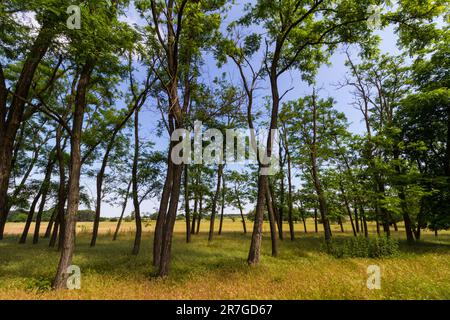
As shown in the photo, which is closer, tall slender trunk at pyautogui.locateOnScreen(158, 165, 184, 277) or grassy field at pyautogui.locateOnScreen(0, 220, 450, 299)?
grassy field at pyautogui.locateOnScreen(0, 220, 450, 299)

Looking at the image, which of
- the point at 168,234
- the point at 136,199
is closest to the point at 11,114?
the point at 168,234

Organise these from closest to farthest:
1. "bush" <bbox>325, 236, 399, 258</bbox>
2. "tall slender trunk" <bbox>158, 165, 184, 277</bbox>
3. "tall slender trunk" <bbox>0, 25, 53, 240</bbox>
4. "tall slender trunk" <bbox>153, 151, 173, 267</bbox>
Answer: "tall slender trunk" <bbox>0, 25, 53, 240</bbox> → "tall slender trunk" <bbox>158, 165, 184, 277</bbox> → "tall slender trunk" <bbox>153, 151, 173, 267</bbox> → "bush" <bbox>325, 236, 399, 258</bbox>

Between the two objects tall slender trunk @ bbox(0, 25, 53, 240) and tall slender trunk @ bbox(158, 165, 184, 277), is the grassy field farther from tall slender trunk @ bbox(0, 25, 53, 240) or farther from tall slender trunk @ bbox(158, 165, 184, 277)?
tall slender trunk @ bbox(0, 25, 53, 240)

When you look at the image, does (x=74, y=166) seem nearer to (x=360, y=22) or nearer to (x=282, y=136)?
(x=360, y=22)

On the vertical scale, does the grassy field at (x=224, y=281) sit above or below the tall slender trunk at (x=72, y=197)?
below

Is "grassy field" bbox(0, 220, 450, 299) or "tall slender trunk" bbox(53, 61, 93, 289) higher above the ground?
"tall slender trunk" bbox(53, 61, 93, 289)

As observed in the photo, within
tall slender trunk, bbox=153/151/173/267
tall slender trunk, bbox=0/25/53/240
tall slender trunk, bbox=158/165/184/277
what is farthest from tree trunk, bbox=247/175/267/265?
tall slender trunk, bbox=0/25/53/240

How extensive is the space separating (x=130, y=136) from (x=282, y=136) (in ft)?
54.8

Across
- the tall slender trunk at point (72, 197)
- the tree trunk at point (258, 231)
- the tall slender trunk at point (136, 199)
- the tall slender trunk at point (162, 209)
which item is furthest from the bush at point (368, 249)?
Answer: the tall slender trunk at point (72, 197)

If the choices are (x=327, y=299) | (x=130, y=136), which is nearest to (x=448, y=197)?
(x=327, y=299)

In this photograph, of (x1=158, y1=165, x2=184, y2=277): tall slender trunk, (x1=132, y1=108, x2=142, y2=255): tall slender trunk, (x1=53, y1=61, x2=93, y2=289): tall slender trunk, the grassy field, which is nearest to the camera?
the grassy field

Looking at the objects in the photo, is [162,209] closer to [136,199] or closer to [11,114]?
[136,199]

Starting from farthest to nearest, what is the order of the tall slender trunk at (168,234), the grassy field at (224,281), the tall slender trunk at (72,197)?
the tall slender trunk at (168,234)
the tall slender trunk at (72,197)
the grassy field at (224,281)

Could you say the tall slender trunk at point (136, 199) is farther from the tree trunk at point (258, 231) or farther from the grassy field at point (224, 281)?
the tree trunk at point (258, 231)
